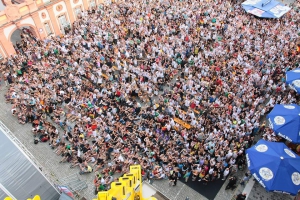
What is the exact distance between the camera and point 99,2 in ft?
101

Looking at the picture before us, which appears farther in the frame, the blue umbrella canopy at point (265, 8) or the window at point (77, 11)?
the window at point (77, 11)

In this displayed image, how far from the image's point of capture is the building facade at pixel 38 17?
77.6 feet

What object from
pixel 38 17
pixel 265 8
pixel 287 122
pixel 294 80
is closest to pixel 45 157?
pixel 38 17

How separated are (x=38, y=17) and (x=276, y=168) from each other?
23.1 m

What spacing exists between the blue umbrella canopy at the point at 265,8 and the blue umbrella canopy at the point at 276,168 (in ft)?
58.3

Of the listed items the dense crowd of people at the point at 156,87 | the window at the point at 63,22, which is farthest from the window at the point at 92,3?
the window at the point at 63,22

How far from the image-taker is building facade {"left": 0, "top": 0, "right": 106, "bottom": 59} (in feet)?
77.6

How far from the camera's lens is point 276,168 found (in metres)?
13.8

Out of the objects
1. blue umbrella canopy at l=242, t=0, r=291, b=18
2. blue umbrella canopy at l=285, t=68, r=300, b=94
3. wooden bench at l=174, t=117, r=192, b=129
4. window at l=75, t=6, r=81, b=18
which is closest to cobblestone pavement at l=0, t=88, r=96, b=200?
wooden bench at l=174, t=117, r=192, b=129

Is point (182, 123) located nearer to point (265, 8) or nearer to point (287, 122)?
point (287, 122)

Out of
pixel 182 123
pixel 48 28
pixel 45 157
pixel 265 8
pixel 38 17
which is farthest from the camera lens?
pixel 265 8

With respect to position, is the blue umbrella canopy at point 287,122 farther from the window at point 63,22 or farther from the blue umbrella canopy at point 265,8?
the window at point 63,22

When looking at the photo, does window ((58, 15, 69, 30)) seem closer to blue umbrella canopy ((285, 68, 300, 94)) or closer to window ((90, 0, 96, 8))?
window ((90, 0, 96, 8))

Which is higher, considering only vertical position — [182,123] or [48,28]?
[48,28]
